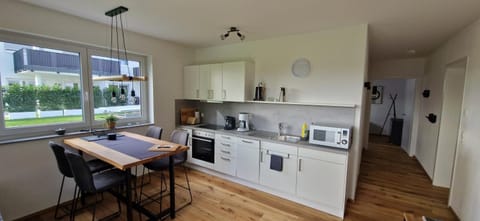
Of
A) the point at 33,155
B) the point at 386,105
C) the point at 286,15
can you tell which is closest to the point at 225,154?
the point at 286,15

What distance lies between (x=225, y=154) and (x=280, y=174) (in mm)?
998

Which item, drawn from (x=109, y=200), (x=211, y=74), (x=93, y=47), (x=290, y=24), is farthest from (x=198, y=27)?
(x=109, y=200)

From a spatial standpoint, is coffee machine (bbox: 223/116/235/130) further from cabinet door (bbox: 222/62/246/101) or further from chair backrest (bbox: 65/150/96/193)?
chair backrest (bbox: 65/150/96/193)

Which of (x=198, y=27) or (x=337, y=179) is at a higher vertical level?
(x=198, y=27)

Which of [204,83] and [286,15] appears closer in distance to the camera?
[286,15]

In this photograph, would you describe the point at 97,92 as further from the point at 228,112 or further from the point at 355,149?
the point at 355,149

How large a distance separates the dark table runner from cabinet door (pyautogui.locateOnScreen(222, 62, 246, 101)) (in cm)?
154

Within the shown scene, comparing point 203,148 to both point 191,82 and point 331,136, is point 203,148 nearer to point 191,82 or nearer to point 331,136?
point 191,82

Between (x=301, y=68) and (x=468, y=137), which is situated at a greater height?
(x=301, y=68)

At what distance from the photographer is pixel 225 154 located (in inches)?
134

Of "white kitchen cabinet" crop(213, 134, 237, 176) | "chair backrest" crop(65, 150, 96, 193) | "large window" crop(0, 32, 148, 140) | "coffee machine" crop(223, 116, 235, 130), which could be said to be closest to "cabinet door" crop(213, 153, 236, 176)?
"white kitchen cabinet" crop(213, 134, 237, 176)

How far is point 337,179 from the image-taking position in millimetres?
2475

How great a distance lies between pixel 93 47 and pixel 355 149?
4.00m

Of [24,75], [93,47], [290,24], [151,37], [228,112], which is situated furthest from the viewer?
[228,112]
